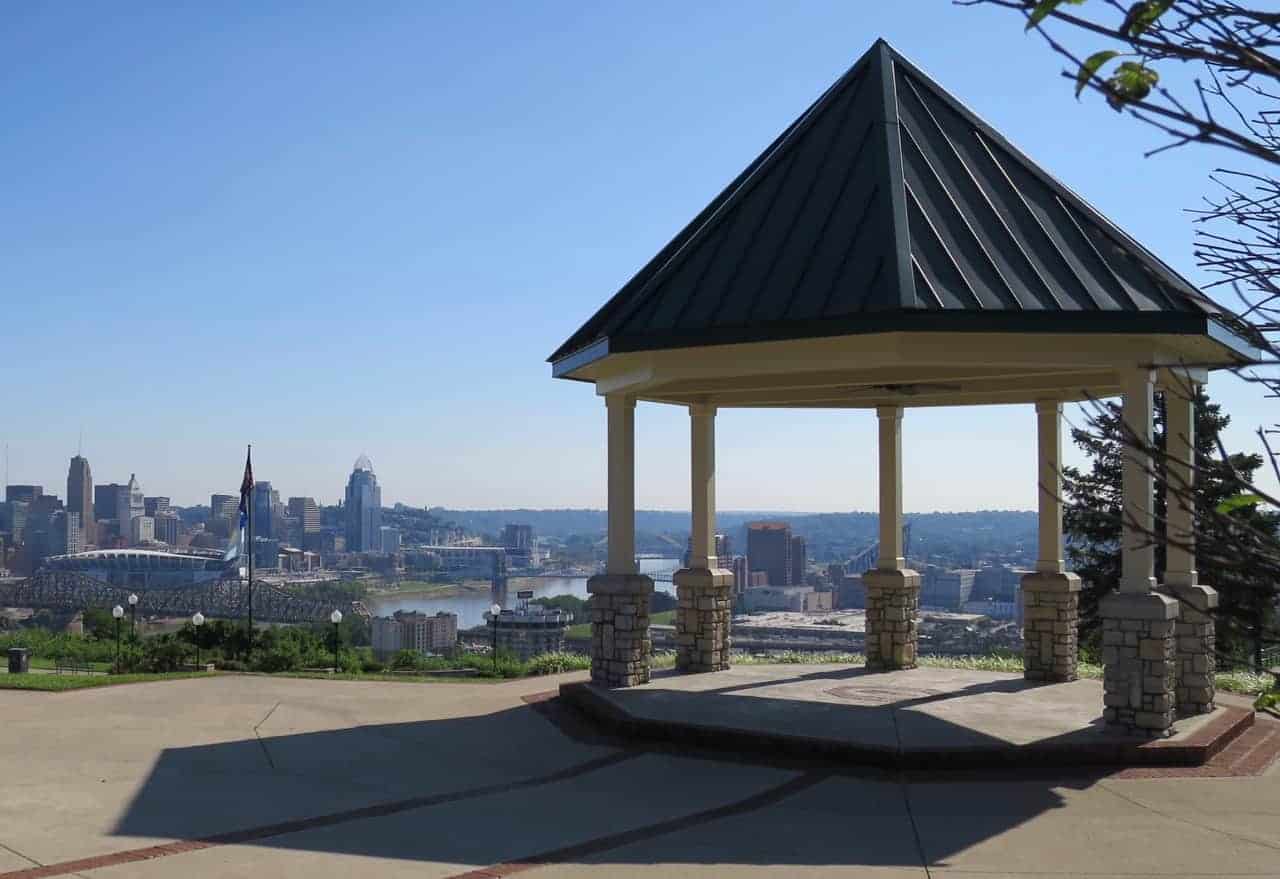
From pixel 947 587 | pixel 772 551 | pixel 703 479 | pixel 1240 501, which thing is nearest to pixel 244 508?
pixel 703 479

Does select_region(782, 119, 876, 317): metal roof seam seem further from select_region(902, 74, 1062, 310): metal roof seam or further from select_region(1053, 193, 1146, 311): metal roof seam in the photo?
select_region(1053, 193, 1146, 311): metal roof seam

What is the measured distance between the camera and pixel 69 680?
59.3 ft

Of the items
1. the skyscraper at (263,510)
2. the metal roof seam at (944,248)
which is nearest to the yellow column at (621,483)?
the metal roof seam at (944,248)

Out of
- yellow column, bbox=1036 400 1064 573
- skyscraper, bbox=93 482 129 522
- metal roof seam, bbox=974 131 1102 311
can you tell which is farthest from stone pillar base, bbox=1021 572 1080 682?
skyscraper, bbox=93 482 129 522

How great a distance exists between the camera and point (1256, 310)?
3.80 m

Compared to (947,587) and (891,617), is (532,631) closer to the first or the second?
(891,617)

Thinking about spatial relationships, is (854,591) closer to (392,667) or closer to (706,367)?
(392,667)

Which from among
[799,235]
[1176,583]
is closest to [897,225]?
[799,235]

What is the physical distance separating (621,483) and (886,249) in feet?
16.5

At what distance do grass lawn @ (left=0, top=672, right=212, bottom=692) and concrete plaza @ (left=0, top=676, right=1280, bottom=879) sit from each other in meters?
3.01

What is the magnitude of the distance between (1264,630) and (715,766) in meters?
9.36

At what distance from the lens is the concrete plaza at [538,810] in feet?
28.8

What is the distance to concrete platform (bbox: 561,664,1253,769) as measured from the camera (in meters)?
11.8

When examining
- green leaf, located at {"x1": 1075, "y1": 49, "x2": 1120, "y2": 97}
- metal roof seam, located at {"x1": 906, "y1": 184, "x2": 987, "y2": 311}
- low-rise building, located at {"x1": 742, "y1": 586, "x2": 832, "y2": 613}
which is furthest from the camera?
low-rise building, located at {"x1": 742, "y1": 586, "x2": 832, "y2": 613}
